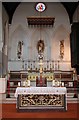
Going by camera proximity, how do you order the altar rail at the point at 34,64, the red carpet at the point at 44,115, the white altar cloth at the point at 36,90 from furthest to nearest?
the altar rail at the point at 34,64 → the white altar cloth at the point at 36,90 → the red carpet at the point at 44,115

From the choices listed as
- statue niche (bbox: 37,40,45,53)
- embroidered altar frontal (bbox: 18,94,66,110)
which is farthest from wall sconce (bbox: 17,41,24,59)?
embroidered altar frontal (bbox: 18,94,66,110)

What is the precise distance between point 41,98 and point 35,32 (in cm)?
1041

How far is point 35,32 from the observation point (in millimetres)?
19578

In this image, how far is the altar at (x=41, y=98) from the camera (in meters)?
9.50

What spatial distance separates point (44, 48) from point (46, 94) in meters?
10.1

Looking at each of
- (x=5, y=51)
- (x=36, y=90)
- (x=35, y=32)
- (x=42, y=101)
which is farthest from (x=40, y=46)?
(x=36, y=90)

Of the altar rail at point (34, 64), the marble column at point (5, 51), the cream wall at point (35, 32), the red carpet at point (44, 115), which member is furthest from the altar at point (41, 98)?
the cream wall at point (35, 32)

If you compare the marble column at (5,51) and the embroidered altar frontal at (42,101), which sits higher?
the marble column at (5,51)

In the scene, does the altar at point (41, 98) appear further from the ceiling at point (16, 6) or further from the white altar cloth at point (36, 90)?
the ceiling at point (16, 6)

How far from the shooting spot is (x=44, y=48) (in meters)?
19.6

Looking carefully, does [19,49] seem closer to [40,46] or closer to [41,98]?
[40,46]

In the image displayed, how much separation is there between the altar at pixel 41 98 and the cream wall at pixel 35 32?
969 centimetres

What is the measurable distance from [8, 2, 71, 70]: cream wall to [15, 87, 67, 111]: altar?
969 centimetres

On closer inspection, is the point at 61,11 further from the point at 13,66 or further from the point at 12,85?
the point at 12,85
